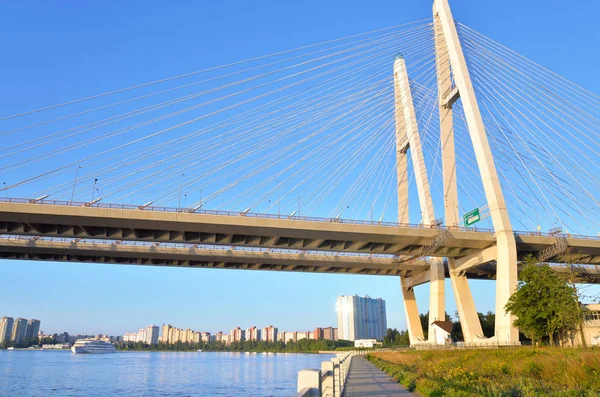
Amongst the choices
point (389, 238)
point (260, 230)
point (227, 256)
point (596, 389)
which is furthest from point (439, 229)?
point (596, 389)

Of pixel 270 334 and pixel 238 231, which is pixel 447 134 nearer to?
pixel 238 231

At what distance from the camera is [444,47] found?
129ft

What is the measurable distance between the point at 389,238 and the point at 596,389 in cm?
3016

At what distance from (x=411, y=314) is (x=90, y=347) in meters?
111

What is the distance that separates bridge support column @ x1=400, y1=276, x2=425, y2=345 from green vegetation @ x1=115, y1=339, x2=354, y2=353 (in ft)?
229

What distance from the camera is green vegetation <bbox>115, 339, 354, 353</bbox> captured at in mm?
137750

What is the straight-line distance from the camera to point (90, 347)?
133500 millimetres

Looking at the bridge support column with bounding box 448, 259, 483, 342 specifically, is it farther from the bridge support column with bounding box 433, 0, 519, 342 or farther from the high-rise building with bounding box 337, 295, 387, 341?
the high-rise building with bounding box 337, 295, 387, 341

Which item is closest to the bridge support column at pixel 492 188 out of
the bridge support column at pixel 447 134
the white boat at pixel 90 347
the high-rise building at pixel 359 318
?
the bridge support column at pixel 447 134

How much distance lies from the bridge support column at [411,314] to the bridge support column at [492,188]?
19994 mm

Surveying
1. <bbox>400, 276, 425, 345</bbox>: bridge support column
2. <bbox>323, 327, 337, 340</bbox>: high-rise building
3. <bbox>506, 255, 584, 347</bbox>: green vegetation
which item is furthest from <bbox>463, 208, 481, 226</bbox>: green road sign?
<bbox>323, 327, 337, 340</bbox>: high-rise building

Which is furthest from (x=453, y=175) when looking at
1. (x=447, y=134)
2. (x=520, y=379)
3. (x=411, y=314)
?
(x=520, y=379)

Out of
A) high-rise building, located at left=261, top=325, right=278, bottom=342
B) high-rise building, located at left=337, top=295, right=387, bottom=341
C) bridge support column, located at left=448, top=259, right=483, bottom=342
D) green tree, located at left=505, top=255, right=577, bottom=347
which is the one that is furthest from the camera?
high-rise building, located at left=261, top=325, right=278, bottom=342

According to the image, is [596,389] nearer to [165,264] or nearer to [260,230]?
[260,230]
